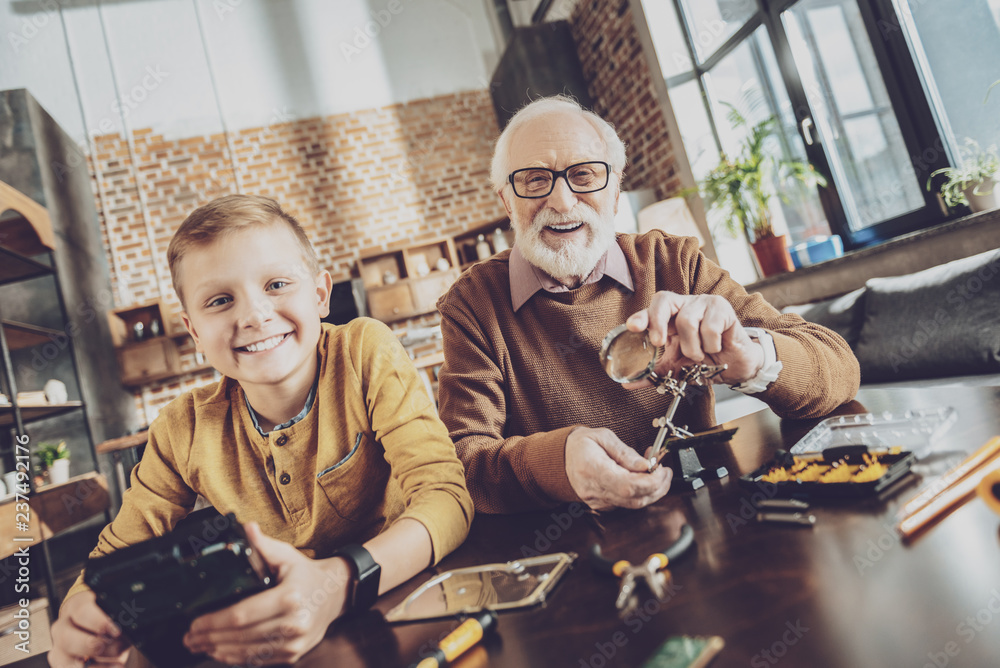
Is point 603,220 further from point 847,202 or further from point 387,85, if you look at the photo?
point 387,85

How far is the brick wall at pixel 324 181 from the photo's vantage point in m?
5.91

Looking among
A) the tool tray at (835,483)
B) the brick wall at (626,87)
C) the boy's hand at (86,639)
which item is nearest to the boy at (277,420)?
the boy's hand at (86,639)

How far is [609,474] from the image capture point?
82cm

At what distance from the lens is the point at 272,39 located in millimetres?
6355

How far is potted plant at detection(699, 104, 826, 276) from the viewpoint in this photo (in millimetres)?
3764

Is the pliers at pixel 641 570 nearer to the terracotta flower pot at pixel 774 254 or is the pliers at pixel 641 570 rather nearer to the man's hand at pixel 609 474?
the man's hand at pixel 609 474

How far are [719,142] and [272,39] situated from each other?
472 cm

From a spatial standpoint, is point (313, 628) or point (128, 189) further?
point (128, 189)

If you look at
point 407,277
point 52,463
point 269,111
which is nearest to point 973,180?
point 407,277

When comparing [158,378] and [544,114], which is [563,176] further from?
[158,378]

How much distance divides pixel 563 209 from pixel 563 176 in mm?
81

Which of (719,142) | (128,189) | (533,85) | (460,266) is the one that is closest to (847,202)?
(719,142)

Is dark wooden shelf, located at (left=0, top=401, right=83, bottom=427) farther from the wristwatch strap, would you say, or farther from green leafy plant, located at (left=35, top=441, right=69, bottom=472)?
the wristwatch strap

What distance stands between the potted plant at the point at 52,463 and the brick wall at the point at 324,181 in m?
1.75
